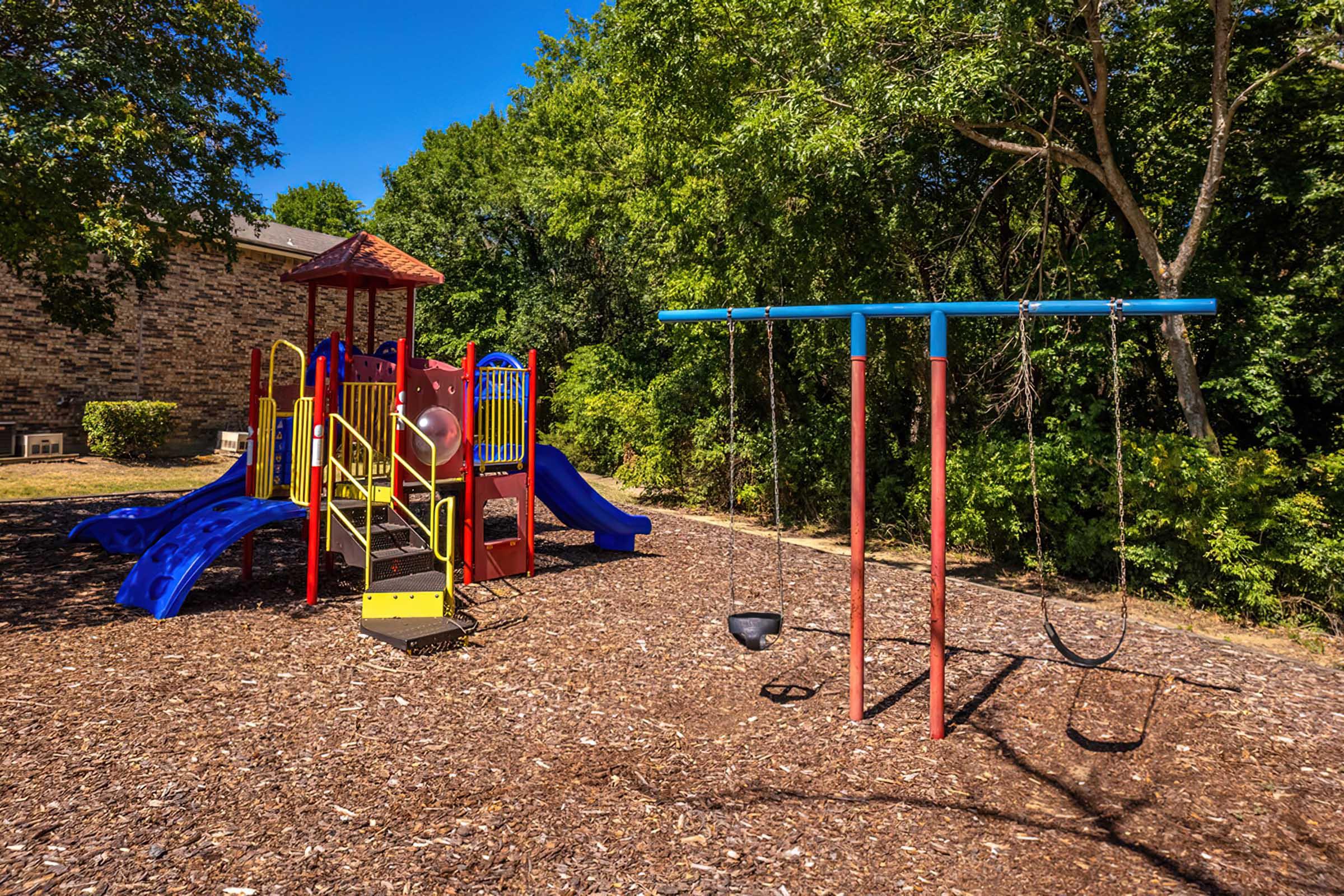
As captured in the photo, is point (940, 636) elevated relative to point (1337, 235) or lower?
lower

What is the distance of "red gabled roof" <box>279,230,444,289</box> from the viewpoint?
8.33m

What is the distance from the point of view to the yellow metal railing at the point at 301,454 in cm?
719

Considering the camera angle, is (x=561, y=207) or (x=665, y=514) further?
(x=561, y=207)

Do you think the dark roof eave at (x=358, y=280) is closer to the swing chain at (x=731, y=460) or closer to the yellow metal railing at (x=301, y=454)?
the yellow metal railing at (x=301, y=454)

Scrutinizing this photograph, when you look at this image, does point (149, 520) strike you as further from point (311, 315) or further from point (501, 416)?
point (501, 416)

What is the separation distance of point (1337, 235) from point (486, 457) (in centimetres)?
928

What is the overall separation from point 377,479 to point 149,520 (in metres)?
2.97

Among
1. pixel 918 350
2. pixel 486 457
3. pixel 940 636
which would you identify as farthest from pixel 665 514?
pixel 940 636

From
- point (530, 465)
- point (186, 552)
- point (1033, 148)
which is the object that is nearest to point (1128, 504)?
point (1033, 148)

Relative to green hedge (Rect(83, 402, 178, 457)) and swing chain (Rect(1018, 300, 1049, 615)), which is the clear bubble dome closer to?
swing chain (Rect(1018, 300, 1049, 615))

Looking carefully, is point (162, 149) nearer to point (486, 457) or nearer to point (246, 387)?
point (486, 457)

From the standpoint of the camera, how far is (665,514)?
14.1 metres

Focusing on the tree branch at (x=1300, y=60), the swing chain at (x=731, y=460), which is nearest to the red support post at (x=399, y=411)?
the swing chain at (x=731, y=460)

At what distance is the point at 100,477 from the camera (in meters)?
14.6
